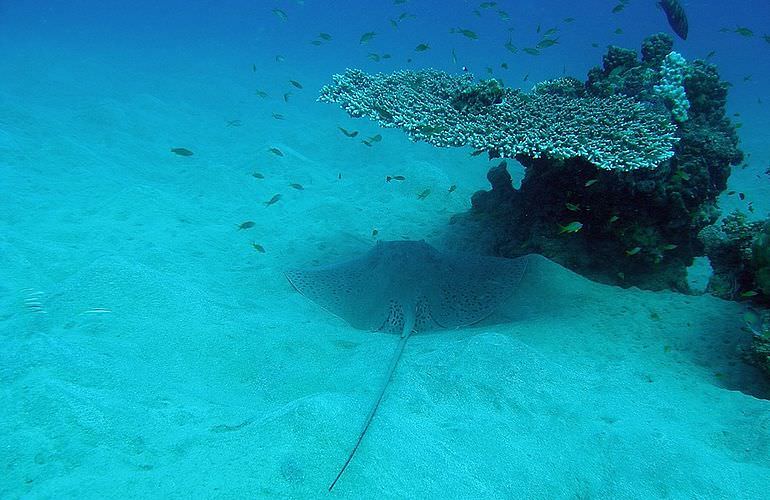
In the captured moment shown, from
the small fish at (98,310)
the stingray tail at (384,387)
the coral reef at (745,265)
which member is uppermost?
the coral reef at (745,265)

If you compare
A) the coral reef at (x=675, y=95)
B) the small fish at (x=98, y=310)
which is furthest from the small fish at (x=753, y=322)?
the small fish at (x=98, y=310)

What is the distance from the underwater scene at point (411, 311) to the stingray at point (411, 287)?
0.04 meters

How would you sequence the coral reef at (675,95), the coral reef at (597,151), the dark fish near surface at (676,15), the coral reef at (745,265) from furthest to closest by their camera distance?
the dark fish near surface at (676,15) → the coral reef at (675,95) → the coral reef at (597,151) → the coral reef at (745,265)

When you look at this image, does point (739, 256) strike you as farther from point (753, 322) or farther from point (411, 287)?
point (411, 287)

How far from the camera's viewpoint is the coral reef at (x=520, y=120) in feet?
15.8

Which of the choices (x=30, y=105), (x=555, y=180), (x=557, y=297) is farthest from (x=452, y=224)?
(x=30, y=105)

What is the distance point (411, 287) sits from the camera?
5.25m

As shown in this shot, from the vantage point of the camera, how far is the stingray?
16.4ft

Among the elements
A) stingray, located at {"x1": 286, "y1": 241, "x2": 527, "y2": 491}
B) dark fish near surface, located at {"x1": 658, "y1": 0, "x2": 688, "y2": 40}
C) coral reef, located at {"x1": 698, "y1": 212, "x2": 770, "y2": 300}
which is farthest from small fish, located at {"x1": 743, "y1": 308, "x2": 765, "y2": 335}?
dark fish near surface, located at {"x1": 658, "y1": 0, "x2": 688, "y2": 40}

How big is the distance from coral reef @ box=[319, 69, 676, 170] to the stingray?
1607 millimetres

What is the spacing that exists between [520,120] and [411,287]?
270 cm

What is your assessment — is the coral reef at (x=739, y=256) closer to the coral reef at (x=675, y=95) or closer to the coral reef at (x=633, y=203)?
the coral reef at (x=633, y=203)

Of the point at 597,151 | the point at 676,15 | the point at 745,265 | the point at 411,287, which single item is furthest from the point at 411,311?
the point at 676,15

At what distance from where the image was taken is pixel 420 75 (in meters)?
7.21
